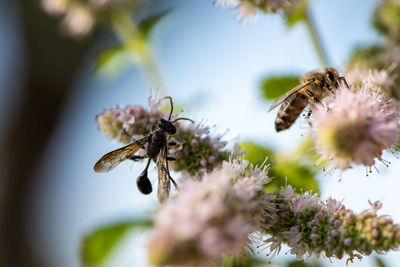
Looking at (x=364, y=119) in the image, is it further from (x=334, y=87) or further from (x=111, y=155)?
(x=111, y=155)

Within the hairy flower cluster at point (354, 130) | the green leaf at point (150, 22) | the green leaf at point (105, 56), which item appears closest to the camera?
the hairy flower cluster at point (354, 130)

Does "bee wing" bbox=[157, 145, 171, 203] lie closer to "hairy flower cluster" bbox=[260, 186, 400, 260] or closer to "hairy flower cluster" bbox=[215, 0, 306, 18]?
"hairy flower cluster" bbox=[260, 186, 400, 260]

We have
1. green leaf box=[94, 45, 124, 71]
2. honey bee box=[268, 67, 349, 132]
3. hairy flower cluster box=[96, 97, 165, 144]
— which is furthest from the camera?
green leaf box=[94, 45, 124, 71]

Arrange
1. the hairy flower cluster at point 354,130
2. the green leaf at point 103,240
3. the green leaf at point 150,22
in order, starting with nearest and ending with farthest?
the hairy flower cluster at point 354,130, the green leaf at point 103,240, the green leaf at point 150,22

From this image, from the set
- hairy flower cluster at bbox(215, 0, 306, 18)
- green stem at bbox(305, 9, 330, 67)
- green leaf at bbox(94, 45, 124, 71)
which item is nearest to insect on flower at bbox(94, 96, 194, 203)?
hairy flower cluster at bbox(215, 0, 306, 18)

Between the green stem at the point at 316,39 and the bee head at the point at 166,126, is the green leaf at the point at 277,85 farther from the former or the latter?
the bee head at the point at 166,126

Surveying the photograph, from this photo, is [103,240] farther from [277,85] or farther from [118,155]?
[277,85]

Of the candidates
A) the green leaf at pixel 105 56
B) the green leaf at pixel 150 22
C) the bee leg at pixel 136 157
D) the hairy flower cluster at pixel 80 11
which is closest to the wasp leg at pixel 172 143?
the bee leg at pixel 136 157
